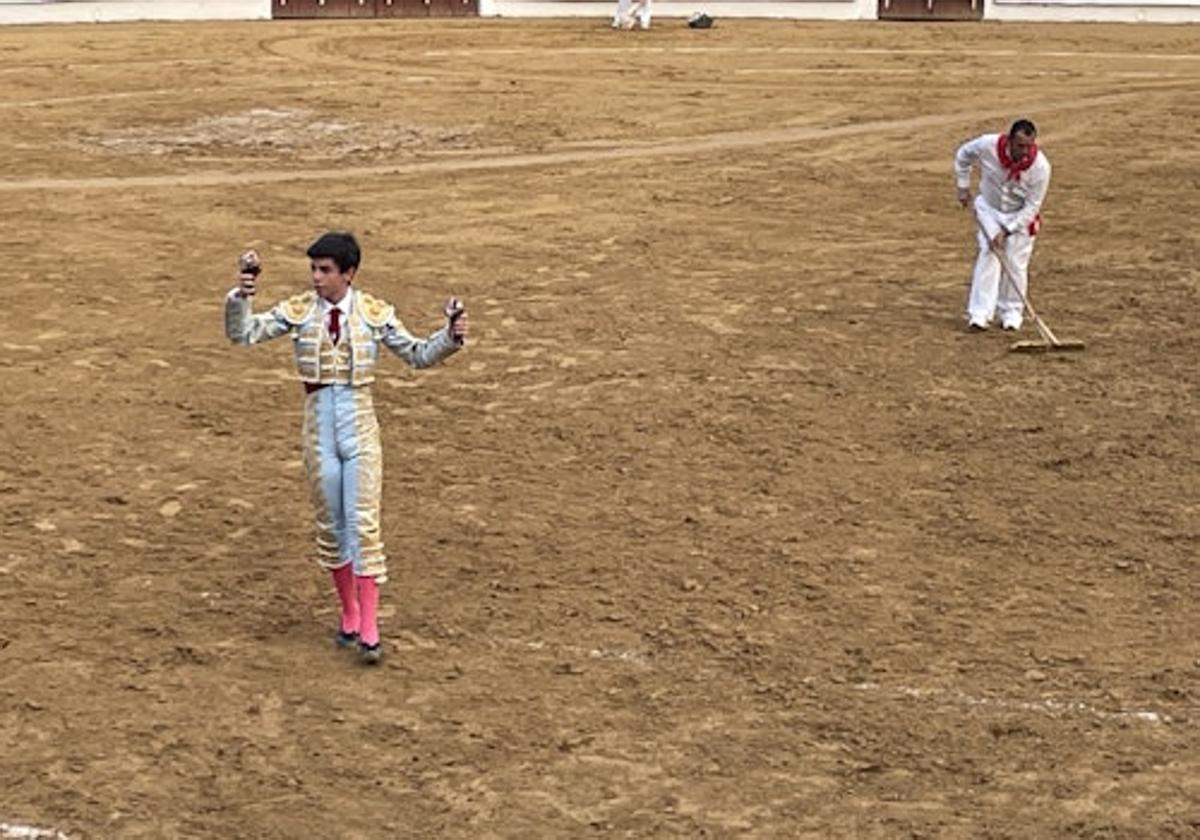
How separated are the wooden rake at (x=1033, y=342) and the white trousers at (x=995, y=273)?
0.07 ft

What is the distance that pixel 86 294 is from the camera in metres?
14.5

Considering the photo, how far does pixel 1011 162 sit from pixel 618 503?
14.4 ft

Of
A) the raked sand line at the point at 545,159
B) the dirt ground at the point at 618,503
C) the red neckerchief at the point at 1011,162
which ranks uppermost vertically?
the red neckerchief at the point at 1011,162

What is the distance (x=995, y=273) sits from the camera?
13.6 meters

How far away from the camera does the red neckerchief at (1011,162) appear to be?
522 inches

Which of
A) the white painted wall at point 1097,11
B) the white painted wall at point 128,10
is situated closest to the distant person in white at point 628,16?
the white painted wall at point 1097,11

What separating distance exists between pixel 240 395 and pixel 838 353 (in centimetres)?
367


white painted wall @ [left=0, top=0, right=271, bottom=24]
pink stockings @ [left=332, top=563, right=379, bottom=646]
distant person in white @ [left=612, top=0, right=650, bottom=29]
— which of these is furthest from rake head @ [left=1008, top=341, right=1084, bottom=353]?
white painted wall @ [left=0, top=0, right=271, bottom=24]

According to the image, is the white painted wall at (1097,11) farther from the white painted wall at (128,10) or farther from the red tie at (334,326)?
the red tie at (334,326)

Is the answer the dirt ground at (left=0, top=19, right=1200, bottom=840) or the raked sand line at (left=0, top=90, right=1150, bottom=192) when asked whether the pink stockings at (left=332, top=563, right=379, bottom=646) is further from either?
the raked sand line at (left=0, top=90, right=1150, bottom=192)

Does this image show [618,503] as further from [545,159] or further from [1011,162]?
[545,159]

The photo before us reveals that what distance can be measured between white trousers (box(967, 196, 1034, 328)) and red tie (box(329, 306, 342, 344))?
21.0ft

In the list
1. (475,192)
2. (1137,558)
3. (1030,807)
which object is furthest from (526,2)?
(1030,807)

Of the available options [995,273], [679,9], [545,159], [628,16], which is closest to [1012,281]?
[995,273]
